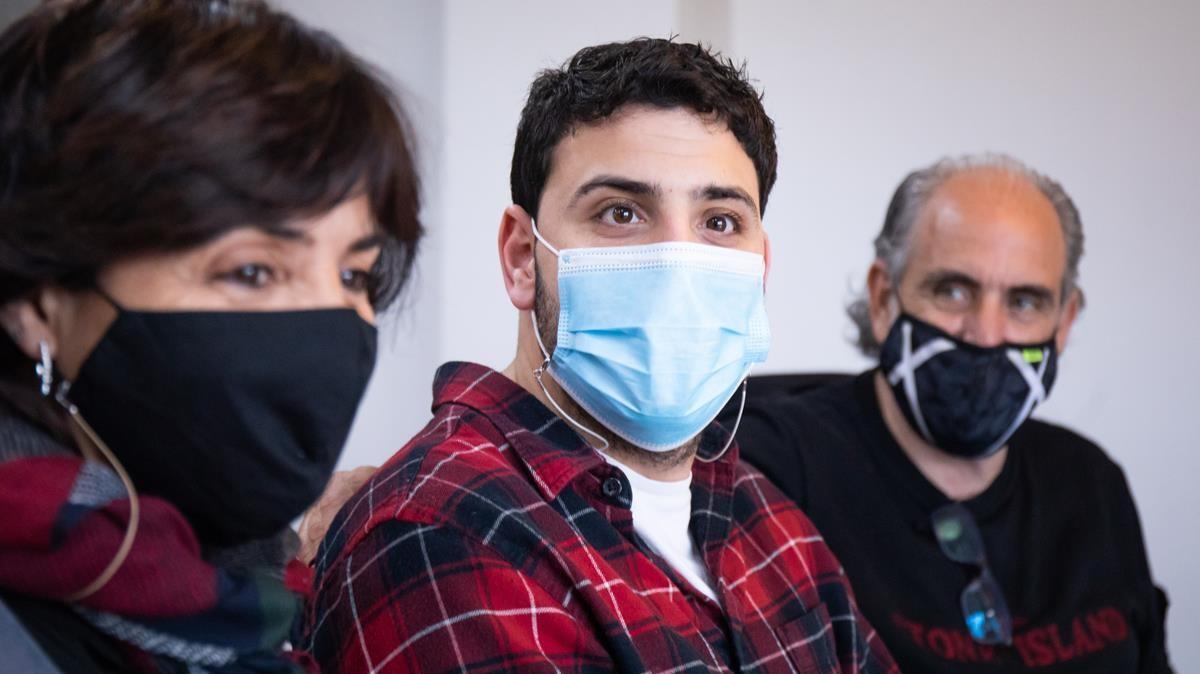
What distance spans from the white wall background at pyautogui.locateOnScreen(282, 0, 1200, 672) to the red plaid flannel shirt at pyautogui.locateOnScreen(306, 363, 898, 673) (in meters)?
1.68

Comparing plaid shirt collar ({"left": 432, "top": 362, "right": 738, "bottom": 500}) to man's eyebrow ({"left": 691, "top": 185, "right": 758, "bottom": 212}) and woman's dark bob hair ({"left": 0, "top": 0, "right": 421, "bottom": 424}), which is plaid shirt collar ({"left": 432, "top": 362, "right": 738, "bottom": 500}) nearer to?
man's eyebrow ({"left": 691, "top": 185, "right": 758, "bottom": 212})

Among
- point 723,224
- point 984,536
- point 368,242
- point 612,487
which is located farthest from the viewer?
point 984,536

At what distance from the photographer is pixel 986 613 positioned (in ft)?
6.26

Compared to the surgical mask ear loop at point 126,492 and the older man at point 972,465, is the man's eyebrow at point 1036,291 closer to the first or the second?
the older man at point 972,465

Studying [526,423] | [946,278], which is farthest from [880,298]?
[526,423]

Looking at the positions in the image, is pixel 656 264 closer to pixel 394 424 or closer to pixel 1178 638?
pixel 394 424

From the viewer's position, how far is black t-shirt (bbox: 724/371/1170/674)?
1900mm

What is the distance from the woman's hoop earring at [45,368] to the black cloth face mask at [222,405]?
0.02 meters

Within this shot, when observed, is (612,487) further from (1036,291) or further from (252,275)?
(1036,291)

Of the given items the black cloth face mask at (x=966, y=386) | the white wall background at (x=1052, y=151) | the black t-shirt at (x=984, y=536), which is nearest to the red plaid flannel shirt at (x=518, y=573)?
the black t-shirt at (x=984, y=536)

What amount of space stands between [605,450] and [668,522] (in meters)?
0.13

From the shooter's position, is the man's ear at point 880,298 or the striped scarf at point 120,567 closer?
the striped scarf at point 120,567

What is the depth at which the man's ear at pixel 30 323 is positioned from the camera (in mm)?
856

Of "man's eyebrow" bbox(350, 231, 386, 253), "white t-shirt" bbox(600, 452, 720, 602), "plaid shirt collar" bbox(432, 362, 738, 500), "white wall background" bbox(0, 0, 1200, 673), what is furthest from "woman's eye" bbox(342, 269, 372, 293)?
"white wall background" bbox(0, 0, 1200, 673)
